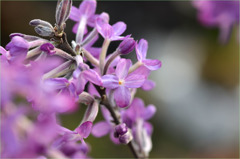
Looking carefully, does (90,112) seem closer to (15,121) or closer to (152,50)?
(15,121)

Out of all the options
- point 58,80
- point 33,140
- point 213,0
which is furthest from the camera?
point 213,0

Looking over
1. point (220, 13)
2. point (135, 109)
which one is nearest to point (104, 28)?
point (135, 109)

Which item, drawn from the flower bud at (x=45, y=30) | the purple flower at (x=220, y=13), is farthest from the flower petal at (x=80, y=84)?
the purple flower at (x=220, y=13)

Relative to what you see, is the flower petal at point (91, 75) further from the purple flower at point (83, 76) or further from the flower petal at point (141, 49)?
the flower petal at point (141, 49)

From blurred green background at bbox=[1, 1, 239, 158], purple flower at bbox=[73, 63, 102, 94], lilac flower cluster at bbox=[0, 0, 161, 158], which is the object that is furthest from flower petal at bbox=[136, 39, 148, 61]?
blurred green background at bbox=[1, 1, 239, 158]

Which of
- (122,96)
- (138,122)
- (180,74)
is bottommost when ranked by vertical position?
(180,74)

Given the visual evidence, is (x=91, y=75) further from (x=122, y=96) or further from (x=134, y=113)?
(x=134, y=113)

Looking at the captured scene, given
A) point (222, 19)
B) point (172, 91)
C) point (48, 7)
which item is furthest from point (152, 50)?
point (222, 19)
